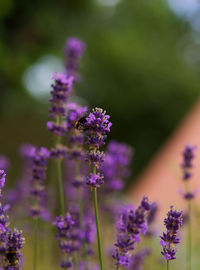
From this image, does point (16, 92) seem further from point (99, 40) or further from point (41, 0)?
point (99, 40)

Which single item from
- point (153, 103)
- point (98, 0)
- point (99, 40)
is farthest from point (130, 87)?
point (98, 0)

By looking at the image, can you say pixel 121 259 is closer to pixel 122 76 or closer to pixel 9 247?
pixel 9 247

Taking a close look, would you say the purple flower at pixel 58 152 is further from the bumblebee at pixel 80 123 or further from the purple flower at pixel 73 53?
the purple flower at pixel 73 53

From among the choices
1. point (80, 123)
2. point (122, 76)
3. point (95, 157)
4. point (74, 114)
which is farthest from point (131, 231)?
point (122, 76)

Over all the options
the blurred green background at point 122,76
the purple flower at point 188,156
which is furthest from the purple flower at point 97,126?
the blurred green background at point 122,76

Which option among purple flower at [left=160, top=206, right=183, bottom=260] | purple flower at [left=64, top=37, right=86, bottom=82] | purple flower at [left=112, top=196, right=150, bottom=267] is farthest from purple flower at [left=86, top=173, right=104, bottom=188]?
purple flower at [left=64, top=37, right=86, bottom=82]

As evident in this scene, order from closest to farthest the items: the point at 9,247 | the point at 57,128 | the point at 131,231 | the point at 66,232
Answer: the point at 9,247
the point at 131,231
the point at 66,232
the point at 57,128

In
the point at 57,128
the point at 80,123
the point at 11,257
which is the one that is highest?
the point at 57,128
